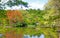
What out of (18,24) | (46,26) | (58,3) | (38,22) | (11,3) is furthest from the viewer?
(38,22)

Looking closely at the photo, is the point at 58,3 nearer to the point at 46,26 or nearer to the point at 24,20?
the point at 46,26

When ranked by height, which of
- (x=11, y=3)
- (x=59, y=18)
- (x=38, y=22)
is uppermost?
(x=11, y=3)

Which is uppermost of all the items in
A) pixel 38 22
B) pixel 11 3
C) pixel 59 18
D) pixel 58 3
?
pixel 11 3

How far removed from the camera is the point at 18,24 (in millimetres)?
13742

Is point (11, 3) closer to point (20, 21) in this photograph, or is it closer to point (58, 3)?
point (58, 3)

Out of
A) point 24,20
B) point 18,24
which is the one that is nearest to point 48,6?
point 18,24

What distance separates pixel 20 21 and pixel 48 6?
207 inches

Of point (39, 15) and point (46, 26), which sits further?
point (39, 15)

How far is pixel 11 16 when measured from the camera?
1518 centimetres

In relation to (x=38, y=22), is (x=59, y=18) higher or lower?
higher

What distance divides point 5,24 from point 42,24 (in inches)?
103

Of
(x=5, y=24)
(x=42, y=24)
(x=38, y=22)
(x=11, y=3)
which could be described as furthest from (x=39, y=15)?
(x=11, y=3)

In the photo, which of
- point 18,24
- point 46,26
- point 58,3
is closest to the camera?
point 58,3

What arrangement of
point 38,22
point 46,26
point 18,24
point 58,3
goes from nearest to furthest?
1. point 58,3
2. point 46,26
3. point 18,24
4. point 38,22
